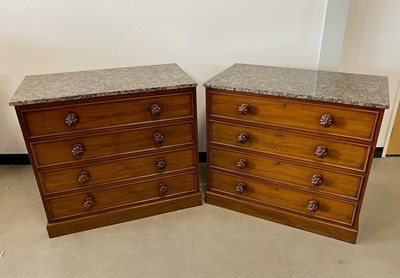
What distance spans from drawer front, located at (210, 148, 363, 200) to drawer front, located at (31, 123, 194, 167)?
10.1 inches

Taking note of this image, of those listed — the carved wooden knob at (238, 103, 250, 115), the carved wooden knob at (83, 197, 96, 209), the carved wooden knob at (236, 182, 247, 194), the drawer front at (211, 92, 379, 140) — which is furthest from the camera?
the carved wooden knob at (236, 182, 247, 194)

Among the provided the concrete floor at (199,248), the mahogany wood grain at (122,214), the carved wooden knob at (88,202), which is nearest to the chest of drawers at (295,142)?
the concrete floor at (199,248)

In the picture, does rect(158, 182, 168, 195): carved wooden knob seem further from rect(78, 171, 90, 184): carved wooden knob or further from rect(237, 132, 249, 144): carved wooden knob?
rect(237, 132, 249, 144): carved wooden knob

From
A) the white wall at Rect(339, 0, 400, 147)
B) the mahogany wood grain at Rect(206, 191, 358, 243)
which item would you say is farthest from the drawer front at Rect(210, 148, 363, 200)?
the white wall at Rect(339, 0, 400, 147)

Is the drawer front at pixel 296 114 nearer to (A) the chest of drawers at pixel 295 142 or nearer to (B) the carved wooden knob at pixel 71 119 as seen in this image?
(A) the chest of drawers at pixel 295 142

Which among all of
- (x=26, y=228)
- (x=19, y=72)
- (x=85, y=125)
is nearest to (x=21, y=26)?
(x=19, y=72)

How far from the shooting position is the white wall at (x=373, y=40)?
6.82 ft

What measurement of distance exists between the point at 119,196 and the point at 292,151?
1028mm

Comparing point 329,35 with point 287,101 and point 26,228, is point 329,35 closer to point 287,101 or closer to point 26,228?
point 287,101

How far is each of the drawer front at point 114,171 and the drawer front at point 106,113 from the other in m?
0.23

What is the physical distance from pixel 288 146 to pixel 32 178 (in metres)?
1.86

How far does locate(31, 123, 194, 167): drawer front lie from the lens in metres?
1.68

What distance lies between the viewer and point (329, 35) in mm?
2129

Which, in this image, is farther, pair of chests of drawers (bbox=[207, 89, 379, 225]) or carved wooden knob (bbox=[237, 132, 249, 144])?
carved wooden knob (bbox=[237, 132, 249, 144])
